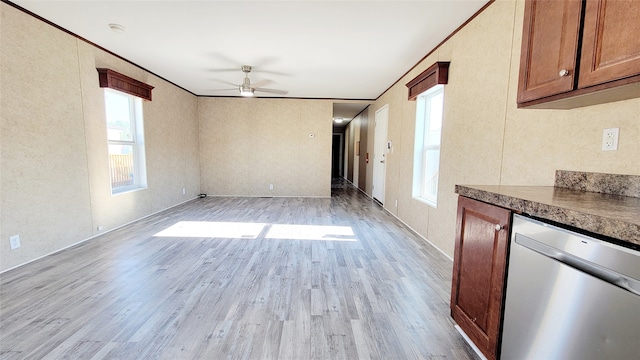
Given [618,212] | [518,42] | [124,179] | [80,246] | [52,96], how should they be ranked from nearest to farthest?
1. [618,212]
2. [518,42]
3. [52,96]
4. [80,246]
5. [124,179]

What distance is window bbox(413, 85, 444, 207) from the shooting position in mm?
3461

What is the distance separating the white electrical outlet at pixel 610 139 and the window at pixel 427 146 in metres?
2.06

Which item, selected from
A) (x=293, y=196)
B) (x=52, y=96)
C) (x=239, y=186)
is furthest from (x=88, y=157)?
(x=293, y=196)

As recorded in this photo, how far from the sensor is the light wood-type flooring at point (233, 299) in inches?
59.1

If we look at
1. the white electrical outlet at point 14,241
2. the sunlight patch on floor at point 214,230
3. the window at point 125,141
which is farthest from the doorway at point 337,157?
the white electrical outlet at point 14,241

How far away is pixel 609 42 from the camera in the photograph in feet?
3.46

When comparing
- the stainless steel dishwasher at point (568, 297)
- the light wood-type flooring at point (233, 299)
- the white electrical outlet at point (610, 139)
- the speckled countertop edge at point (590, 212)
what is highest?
the white electrical outlet at point (610, 139)

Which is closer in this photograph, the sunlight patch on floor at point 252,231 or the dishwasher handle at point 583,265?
the dishwasher handle at point 583,265

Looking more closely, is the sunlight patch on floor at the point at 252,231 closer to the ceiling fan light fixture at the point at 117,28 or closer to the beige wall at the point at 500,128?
the beige wall at the point at 500,128

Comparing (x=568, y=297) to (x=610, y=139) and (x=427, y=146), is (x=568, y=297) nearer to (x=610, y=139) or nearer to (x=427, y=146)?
(x=610, y=139)

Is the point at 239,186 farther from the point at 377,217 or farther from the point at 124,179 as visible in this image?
the point at 377,217

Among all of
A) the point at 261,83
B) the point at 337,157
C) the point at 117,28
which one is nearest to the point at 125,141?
the point at 117,28

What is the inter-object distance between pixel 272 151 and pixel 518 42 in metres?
5.14

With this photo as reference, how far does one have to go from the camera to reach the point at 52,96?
2.69 meters
